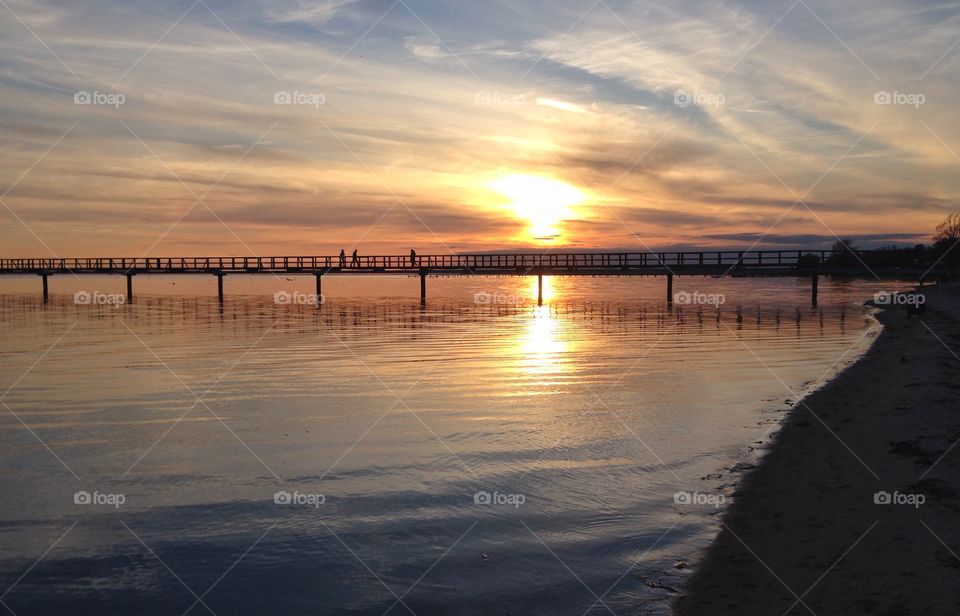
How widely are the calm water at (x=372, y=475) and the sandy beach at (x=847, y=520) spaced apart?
0.47 meters

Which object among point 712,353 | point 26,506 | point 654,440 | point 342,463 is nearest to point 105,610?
point 26,506

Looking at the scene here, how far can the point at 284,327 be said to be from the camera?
37125 mm

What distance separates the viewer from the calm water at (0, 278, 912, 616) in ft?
23.7

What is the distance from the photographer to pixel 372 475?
35.6 ft

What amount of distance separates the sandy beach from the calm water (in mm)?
473

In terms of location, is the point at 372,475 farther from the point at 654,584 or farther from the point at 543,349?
the point at 543,349

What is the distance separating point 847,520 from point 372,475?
19.5 feet

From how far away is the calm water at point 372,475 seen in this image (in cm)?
721

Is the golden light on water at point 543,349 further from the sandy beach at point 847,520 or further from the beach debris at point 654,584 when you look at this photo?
the beach debris at point 654,584

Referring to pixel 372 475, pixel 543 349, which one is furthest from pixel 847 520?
pixel 543 349

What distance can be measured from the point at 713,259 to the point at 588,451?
4546 centimetres

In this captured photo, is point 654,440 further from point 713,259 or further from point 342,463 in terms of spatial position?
point 713,259

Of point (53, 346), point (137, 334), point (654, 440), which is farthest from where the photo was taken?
point (137, 334)

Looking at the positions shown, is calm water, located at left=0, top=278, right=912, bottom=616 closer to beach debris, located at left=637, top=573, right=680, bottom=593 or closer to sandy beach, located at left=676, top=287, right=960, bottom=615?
beach debris, located at left=637, top=573, right=680, bottom=593
